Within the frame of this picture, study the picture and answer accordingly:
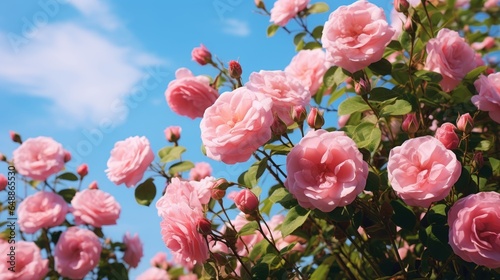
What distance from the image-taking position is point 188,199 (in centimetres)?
119

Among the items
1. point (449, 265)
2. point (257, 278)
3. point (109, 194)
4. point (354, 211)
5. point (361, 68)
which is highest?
point (361, 68)

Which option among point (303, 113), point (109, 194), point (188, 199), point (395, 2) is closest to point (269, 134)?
point (303, 113)

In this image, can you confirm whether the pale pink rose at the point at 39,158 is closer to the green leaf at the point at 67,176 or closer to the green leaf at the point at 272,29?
the green leaf at the point at 67,176

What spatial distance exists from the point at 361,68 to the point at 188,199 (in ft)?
1.59

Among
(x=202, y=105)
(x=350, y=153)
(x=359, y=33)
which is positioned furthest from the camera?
(x=202, y=105)

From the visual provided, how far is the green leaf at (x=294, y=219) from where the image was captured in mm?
1136

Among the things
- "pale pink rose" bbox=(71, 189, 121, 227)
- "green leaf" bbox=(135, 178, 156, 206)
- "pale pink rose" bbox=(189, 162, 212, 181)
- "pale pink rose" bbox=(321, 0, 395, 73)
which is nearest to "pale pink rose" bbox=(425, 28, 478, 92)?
"pale pink rose" bbox=(321, 0, 395, 73)

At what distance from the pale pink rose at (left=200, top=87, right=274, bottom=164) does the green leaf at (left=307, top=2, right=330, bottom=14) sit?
30.0 inches

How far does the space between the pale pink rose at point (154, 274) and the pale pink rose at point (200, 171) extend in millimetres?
629

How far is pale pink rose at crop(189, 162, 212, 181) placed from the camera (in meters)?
2.03

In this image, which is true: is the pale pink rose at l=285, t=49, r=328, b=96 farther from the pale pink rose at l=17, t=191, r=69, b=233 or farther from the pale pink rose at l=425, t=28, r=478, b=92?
the pale pink rose at l=17, t=191, r=69, b=233

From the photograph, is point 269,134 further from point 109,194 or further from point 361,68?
point 109,194

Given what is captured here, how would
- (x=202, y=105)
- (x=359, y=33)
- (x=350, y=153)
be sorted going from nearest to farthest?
(x=350, y=153) → (x=359, y=33) → (x=202, y=105)

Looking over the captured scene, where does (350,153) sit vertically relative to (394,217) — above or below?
above
